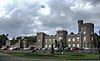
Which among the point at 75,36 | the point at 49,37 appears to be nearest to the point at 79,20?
the point at 75,36

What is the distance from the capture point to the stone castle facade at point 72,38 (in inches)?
4759

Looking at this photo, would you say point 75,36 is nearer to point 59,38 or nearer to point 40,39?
point 59,38

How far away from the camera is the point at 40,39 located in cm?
13975

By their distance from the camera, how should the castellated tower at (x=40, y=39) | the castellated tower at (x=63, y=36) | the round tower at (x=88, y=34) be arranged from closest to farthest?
the round tower at (x=88, y=34) < the castellated tower at (x=63, y=36) < the castellated tower at (x=40, y=39)

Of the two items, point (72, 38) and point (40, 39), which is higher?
point (40, 39)

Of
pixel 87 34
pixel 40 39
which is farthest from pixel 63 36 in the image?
pixel 87 34

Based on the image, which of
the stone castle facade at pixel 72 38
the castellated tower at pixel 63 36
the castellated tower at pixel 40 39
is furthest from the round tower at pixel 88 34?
the castellated tower at pixel 40 39

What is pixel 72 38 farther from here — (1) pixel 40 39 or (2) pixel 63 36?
(1) pixel 40 39

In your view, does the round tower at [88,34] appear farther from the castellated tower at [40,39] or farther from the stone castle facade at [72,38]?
the castellated tower at [40,39]

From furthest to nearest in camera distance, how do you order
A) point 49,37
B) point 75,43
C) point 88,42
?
point 49,37 < point 75,43 < point 88,42

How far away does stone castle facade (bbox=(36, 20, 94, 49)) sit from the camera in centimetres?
12088

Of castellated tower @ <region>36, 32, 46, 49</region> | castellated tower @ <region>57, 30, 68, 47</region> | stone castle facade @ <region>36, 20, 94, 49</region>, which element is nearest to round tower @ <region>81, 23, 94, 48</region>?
stone castle facade @ <region>36, 20, 94, 49</region>

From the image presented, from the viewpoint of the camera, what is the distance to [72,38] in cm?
13162

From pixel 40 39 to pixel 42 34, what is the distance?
3.12 meters
